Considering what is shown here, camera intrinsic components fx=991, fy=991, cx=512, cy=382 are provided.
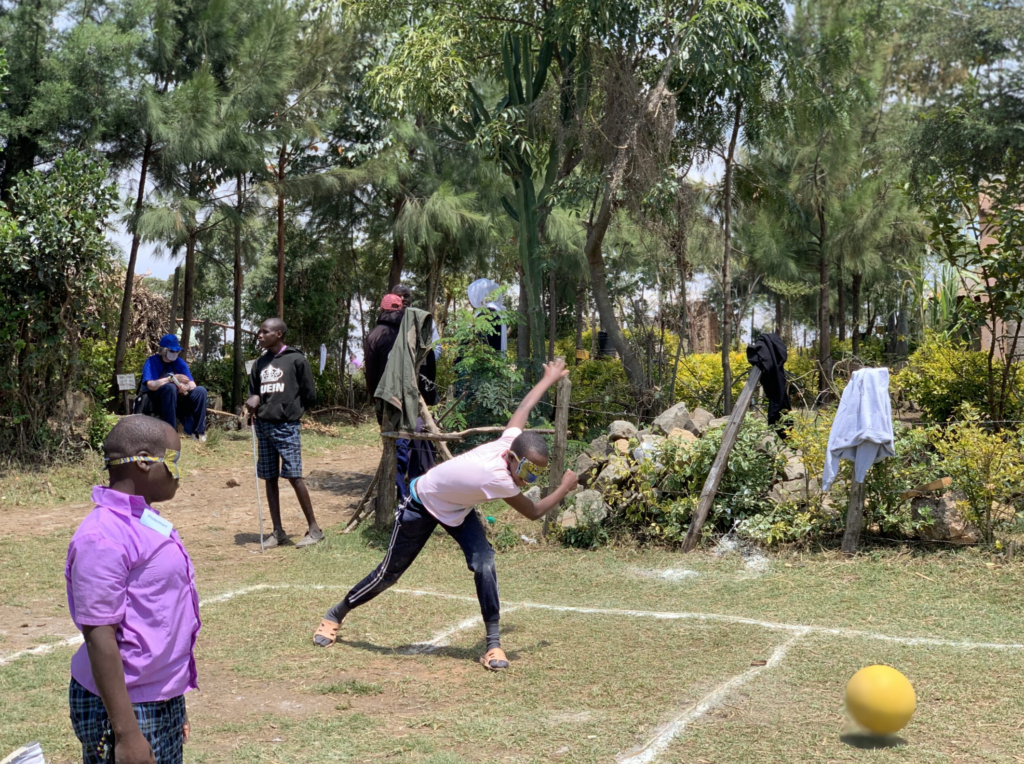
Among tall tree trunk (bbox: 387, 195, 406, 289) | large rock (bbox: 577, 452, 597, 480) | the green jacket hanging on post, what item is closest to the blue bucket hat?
the green jacket hanging on post

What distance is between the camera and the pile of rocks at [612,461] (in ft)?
27.8

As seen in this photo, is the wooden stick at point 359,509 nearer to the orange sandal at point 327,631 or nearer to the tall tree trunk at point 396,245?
the orange sandal at point 327,631

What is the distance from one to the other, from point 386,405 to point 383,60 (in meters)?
6.33

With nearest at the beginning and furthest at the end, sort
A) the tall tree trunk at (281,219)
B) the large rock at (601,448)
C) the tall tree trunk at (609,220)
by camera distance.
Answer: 1. the large rock at (601,448)
2. the tall tree trunk at (609,220)
3. the tall tree trunk at (281,219)

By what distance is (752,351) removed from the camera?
8.70 m

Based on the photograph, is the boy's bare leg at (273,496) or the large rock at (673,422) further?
the large rock at (673,422)

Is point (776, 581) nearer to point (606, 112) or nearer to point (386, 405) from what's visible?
point (386, 405)

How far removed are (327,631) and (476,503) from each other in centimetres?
125

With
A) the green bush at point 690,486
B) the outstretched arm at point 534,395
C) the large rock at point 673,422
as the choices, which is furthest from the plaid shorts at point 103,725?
the large rock at point 673,422

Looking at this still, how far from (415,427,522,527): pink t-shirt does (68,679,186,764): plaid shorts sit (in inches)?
101

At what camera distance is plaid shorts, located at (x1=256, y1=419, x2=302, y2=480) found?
837 centimetres

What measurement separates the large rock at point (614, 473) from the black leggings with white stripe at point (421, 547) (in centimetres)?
319

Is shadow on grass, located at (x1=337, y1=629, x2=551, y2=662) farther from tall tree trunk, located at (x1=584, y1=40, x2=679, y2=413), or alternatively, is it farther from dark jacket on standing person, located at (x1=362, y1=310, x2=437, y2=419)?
tall tree trunk, located at (x1=584, y1=40, x2=679, y2=413)

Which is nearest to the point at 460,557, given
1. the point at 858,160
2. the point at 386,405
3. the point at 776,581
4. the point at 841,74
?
the point at 386,405
